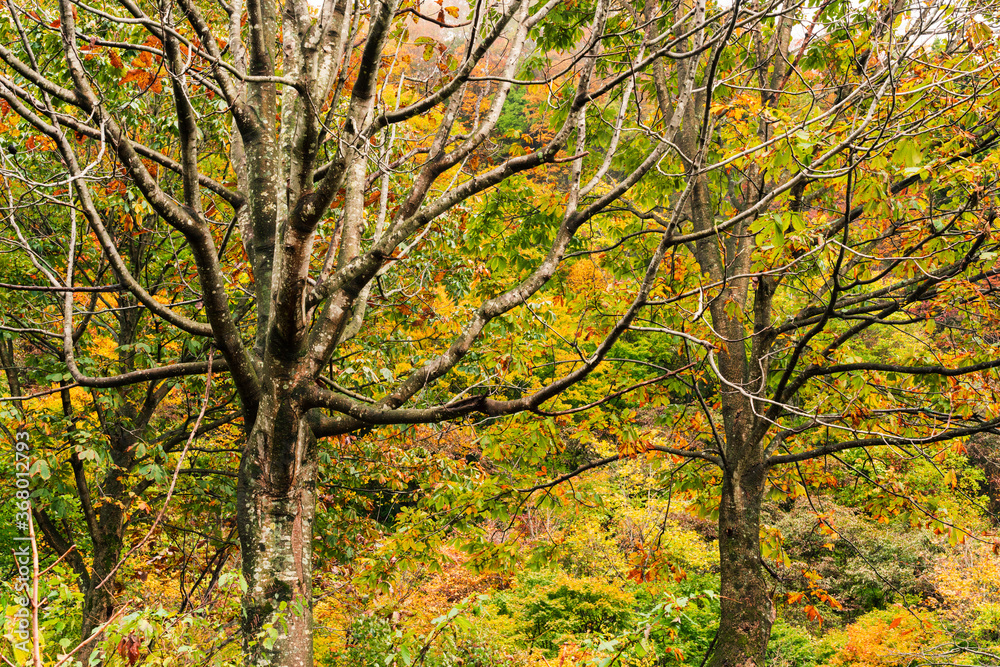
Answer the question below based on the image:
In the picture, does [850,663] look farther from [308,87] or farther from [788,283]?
[308,87]

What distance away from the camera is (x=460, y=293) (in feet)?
23.3

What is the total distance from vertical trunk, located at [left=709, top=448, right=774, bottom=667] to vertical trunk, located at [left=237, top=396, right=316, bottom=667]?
3.00 meters

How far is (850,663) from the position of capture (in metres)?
8.91

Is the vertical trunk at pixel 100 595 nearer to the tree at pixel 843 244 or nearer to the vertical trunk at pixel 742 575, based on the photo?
the vertical trunk at pixel 742 575

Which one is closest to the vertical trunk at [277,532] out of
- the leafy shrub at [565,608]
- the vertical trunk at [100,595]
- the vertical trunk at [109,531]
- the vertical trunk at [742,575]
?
the vertical trunk at [742,575]

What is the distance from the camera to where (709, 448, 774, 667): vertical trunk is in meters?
4.32

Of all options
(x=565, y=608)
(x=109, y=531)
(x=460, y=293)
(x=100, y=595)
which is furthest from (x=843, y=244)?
(x=565, y=608)

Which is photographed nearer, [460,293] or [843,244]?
[843,244]

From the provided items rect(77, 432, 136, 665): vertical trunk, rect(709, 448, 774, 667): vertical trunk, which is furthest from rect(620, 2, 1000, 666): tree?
rect(77, 432, 136, 665): vertical trunk

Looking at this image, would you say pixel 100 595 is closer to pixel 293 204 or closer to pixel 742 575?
pixel 293 204

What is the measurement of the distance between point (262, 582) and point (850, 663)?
383 inches

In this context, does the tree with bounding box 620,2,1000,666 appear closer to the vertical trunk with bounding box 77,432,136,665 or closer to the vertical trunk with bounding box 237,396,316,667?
the vertical trunk with bounding box 237,396,316,667

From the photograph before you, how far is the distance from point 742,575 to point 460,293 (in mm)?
4213

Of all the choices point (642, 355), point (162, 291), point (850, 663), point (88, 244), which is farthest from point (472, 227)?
point (642, 355)
